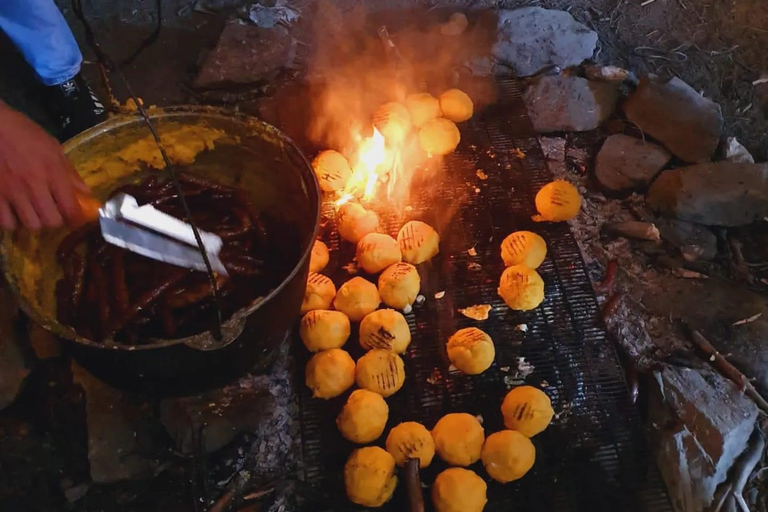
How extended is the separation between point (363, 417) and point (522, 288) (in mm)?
824

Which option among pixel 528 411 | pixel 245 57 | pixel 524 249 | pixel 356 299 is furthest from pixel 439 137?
pixel 528 411

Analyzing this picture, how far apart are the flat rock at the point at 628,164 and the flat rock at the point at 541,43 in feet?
2.16

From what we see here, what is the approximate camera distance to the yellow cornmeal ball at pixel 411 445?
219cm

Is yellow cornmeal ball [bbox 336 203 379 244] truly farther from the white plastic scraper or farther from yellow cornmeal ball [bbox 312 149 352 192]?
the white plastic scraper

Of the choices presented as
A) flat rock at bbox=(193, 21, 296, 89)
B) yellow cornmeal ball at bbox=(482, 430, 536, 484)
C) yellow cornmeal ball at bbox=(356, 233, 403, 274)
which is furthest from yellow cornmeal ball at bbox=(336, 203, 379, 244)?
flat rock at bbox=(193, 21, 296, 89)

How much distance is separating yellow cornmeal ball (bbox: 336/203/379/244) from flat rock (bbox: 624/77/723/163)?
1.53m

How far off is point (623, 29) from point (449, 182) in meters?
1.75

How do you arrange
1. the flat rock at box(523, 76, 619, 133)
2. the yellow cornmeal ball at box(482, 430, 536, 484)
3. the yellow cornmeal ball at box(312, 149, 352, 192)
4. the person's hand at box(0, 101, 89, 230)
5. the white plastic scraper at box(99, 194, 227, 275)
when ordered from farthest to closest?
the flat rock at box(523, 76, 619, 133) → the yellow cornmeal ball at box(312, 149, 352, 192) → the yellow cornmeal ball at box(482, 430, 536, 484) → the white plastic scraper at box(99, 194, 227, 275) → the person's hand at box(0, 101, 89, 230)

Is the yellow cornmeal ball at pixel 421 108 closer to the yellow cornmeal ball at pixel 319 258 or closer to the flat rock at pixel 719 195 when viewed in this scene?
the yellow cornmeal ball at pixel 319 258

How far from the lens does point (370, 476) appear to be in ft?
6.96

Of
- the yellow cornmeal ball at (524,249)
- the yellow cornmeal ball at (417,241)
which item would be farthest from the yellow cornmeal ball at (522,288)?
the yellow cornmeal ball at (417,241)

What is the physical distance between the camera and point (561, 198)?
9.12 ft

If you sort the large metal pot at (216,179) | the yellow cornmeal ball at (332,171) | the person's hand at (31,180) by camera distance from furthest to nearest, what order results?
1. the yellow cornmeal ball at (332,171)
2. the large metal pot at (216,179)
3. the person's hand at (31,180)

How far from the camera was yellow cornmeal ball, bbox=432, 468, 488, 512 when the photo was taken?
2084mm
